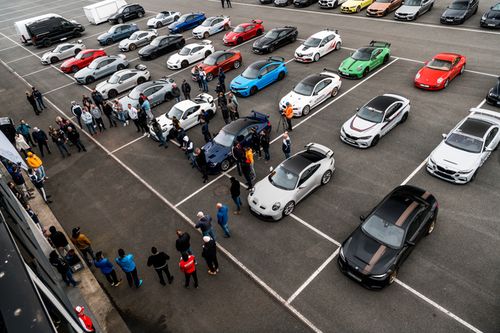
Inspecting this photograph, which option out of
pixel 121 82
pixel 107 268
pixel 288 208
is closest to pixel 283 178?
pixel 288 208

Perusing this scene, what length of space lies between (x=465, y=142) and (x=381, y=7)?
20304 mm

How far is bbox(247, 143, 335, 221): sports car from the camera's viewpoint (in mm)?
12133

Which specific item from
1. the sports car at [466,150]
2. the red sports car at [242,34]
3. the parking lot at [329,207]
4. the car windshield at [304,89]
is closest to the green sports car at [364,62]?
the parking lot at [329,207]

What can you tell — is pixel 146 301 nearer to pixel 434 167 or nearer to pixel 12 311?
pixel 12 311

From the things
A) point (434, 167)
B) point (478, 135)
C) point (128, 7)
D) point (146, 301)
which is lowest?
point (146, 301)

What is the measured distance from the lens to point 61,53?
30984 mm

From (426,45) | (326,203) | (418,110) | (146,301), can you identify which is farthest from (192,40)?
(146,301)

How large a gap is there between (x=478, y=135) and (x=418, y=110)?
4535 millimetres

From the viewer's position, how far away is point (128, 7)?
3816 centimetres

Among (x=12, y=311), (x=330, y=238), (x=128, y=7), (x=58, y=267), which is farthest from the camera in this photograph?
(x=128, y=7)

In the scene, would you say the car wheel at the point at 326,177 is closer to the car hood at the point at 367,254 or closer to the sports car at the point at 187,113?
the car hood at the point at 367,254

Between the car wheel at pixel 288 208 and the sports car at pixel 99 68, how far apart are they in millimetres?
20488

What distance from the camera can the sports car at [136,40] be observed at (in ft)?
99.0

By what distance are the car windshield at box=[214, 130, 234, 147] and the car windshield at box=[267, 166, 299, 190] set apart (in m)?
3.09
